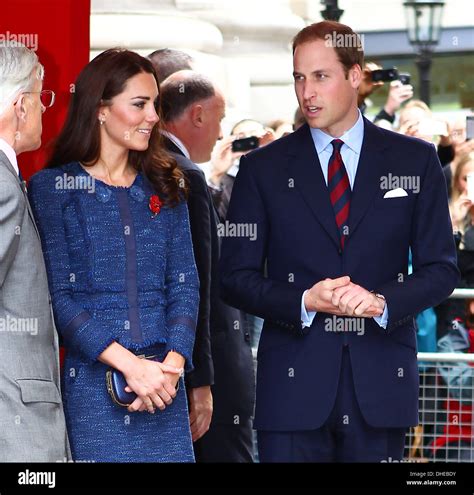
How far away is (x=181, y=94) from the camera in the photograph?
19.1 ft

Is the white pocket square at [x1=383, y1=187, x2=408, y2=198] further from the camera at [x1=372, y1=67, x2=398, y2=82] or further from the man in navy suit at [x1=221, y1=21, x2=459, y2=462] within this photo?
the camera at [x1=372, y1=67, x2=398, y2=82]

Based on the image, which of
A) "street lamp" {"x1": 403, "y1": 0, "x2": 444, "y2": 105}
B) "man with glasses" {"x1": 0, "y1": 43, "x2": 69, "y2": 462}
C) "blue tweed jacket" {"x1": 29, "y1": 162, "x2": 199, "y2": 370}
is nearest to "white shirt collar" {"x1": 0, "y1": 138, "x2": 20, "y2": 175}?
"man with glasses" {"x1": 0, "y1": 43, "x2": 69, "y2": 462}

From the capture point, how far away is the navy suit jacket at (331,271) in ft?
15.3

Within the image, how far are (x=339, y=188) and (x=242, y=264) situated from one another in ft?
1.30

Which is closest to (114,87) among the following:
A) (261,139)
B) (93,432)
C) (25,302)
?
(25,302)

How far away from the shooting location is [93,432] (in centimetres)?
457

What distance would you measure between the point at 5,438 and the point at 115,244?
2.34 ft

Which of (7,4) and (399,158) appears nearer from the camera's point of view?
(399,158)

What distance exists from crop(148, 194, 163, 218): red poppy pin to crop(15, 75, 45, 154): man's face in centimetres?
41

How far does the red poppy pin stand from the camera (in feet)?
15.4

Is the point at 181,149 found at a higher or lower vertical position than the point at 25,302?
higher

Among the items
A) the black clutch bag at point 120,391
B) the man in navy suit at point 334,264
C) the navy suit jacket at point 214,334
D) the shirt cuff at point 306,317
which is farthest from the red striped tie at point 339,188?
the black clutch bag at point 120,391

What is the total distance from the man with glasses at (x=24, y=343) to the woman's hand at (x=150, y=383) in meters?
0.24
